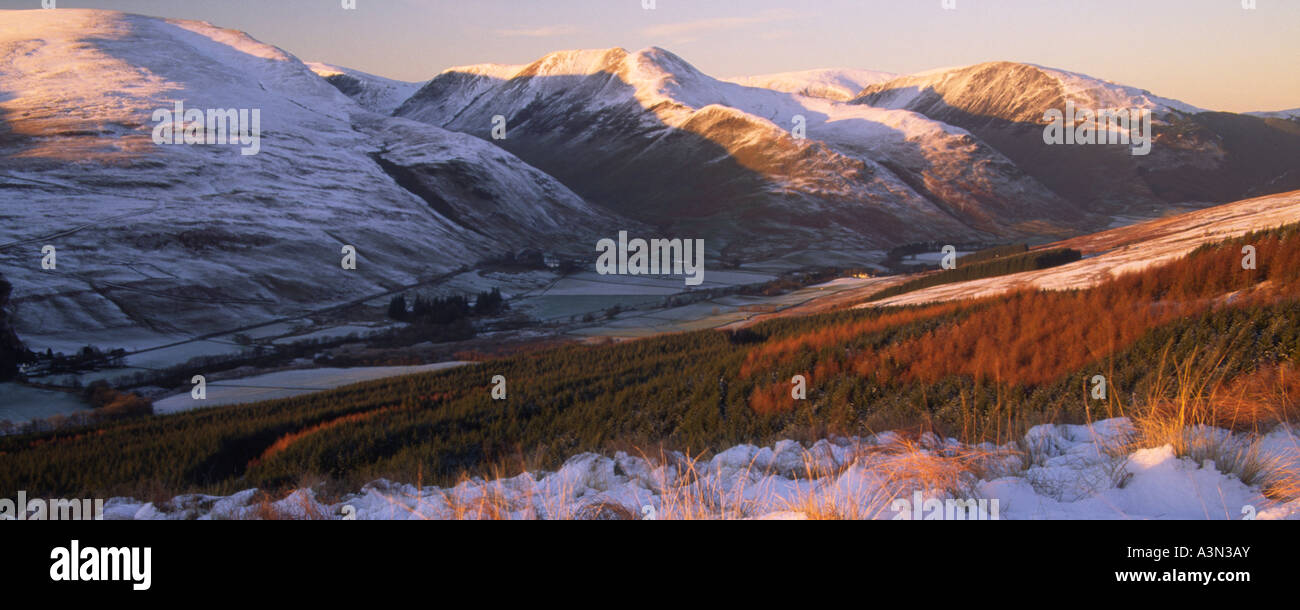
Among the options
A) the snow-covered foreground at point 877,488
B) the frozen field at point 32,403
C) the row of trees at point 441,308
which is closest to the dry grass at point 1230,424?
the snow-covered foreground at point 877,488

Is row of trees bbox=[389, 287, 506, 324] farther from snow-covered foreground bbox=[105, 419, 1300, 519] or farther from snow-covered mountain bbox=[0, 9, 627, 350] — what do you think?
snow-covered foreground bbox=[105, 419, 1300, 519]

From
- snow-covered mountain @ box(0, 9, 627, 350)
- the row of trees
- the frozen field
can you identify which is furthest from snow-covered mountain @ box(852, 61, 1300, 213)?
the frozen field

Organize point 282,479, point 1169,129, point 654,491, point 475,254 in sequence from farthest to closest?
point 1169,129, point 475,254, point 282,479, point 654,491

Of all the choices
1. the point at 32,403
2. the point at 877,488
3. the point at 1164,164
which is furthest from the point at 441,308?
the point at 1164,164

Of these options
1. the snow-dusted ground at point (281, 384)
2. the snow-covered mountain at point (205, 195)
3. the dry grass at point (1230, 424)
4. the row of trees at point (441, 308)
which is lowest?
the snow-dusted ground at point (281, 384)

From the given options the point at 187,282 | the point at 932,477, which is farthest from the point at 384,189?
the point at 932,477

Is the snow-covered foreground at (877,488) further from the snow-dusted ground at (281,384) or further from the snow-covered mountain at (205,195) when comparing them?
the snow-covered mountain at (205,195)

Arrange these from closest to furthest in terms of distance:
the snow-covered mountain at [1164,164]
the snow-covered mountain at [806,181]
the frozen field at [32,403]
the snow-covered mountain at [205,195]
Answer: the frozen field at [32,403], the snow-covered mountain at [205,195], the snow-covered mountain at [806,181], the snow-covered mountain at [1164,164]

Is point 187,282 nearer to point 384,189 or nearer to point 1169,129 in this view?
point 384,189
